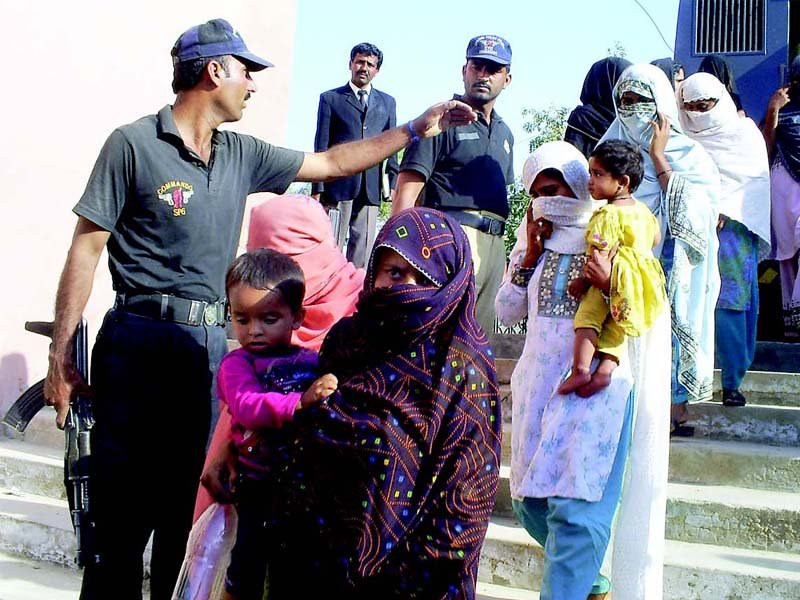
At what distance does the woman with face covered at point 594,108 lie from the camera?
5117 millimetres

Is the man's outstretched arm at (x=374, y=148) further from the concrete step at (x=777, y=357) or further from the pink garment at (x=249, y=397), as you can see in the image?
the concrete step at (x=777, y=357)

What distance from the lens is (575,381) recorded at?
3.14 meters

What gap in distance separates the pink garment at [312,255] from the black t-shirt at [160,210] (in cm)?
16

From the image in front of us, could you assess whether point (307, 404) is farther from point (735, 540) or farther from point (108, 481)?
point (735, 540)

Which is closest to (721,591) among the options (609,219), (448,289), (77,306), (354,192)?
(609,219)

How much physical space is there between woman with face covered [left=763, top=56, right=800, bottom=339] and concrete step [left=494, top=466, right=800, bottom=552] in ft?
6.67

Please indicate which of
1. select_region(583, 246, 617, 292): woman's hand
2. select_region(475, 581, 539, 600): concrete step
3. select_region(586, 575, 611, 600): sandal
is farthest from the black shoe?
select_region(583, 246, 617, 292): woman's hand

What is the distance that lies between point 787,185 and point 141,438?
4380 mm

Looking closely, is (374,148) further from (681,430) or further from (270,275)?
(681,430)

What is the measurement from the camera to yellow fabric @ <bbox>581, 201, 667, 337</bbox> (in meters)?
3.11

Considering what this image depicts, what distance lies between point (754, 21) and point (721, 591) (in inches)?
234

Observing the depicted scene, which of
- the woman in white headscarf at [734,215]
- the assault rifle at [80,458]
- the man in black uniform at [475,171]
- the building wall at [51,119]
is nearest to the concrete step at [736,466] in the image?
the woman in white headscarf at [734,215]

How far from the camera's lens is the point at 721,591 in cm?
357

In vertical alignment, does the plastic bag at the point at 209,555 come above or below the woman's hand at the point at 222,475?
below
